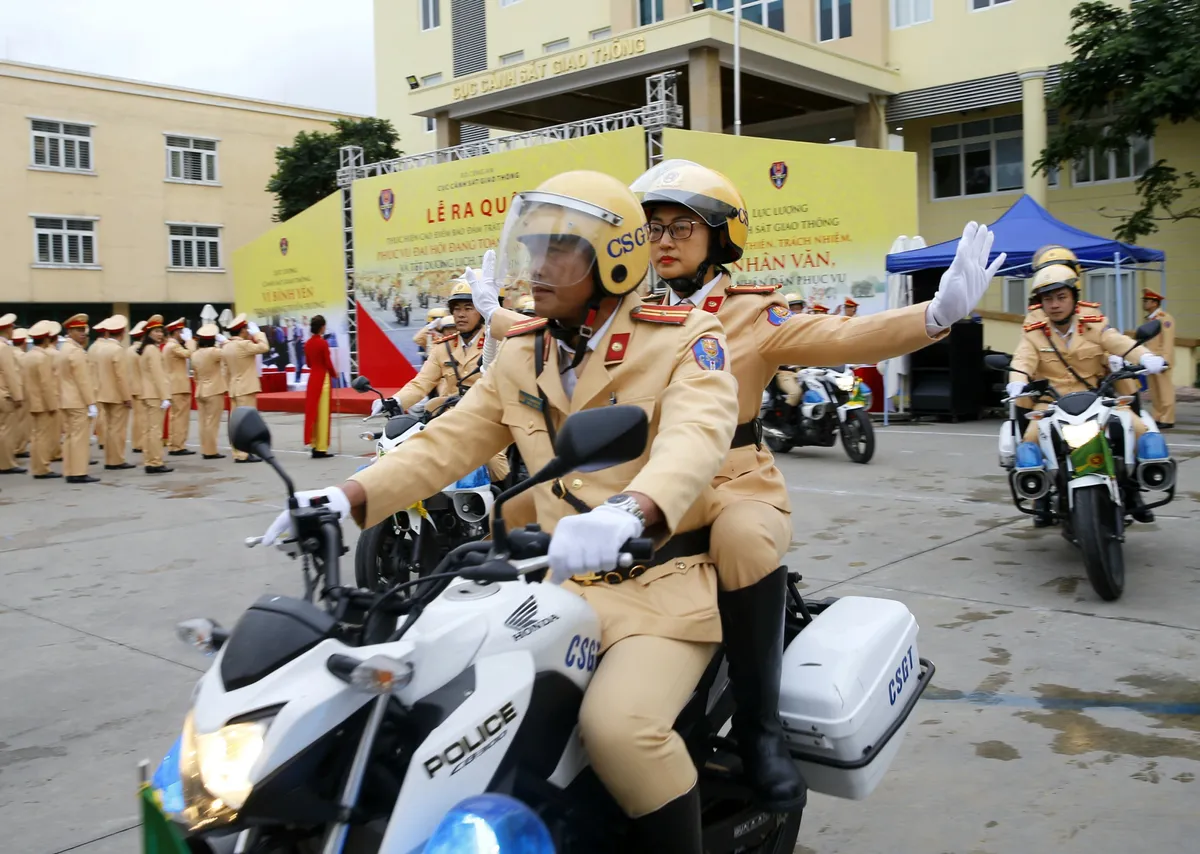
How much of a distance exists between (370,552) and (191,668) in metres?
1.39

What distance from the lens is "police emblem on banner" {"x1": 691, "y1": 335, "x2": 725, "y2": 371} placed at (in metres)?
2.62

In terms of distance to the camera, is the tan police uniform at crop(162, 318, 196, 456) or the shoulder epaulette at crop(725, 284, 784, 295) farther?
the tan police uniform at crop(162, 318, 196, 456)

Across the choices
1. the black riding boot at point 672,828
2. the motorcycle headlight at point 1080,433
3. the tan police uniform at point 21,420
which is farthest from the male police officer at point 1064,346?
the tan police uniform at point 21,420

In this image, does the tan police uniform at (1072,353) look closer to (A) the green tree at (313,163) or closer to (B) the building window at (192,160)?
(A) the green tree at (313,163)

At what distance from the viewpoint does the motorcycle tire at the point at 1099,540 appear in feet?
19.2

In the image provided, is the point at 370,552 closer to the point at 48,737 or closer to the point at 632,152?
the point at 48,737

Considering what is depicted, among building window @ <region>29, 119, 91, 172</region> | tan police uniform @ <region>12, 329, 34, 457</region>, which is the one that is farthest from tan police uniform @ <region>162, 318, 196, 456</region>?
building window @ <region>29, 119, 91, 172</region>

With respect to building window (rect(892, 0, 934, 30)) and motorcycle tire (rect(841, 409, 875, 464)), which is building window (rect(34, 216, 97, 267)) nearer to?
building window (rect(892, 0, 934, 30))

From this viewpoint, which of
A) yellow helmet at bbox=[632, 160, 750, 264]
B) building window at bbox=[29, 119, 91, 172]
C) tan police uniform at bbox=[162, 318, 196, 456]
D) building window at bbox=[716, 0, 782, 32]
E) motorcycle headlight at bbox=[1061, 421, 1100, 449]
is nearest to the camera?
yellow helmet at bbox=[632, 160, 750, 264]

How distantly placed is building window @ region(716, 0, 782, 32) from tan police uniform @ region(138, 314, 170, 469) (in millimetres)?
17561

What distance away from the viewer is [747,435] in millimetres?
3188

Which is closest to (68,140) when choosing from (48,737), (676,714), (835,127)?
(835,127)

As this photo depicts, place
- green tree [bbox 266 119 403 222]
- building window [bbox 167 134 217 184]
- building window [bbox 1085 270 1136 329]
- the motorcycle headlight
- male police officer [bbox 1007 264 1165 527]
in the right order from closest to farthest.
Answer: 1. the motorcycle headlight
2. male police officer [bbox 1007 264 1165 527]
3. building window [bbox 1085 270 1136 329]
4. green tree [bbox 266 119 403 222]
5. building window [bbox 167 134 217 184]

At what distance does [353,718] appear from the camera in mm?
1827
